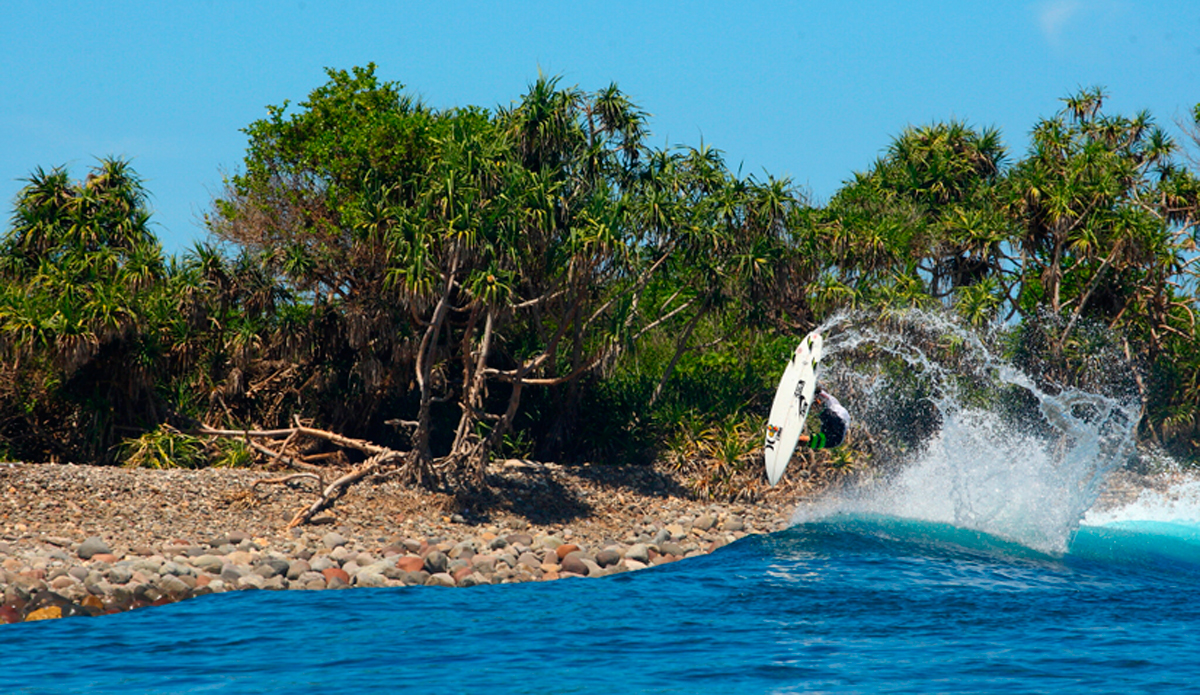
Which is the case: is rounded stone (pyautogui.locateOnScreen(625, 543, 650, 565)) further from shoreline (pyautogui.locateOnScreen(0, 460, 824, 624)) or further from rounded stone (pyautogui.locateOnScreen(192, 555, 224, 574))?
rounded stone (pyautogui.locateOnScreen(192, 555, 224, 574))

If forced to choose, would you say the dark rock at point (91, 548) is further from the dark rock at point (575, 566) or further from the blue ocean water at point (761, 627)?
the dark rock at point (575, 566)

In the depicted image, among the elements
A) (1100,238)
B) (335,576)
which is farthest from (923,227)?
(335,576)

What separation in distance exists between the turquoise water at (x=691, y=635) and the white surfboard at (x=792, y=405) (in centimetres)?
300

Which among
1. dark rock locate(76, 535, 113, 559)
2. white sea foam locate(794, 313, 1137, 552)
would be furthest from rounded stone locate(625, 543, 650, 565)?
dark rock locate(76, 535, 113, 559)

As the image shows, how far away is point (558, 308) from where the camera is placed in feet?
63.6

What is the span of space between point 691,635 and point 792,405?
739cm

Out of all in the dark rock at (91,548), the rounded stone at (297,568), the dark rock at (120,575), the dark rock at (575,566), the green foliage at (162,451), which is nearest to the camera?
the dark rock at (120,575)

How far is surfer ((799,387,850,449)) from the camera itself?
56.1 feet

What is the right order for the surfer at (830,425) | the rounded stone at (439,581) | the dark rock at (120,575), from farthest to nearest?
the surfer at (830,425) → the rounded stone at (439,581) → the dark rock at (120,575)

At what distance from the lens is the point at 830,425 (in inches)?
699

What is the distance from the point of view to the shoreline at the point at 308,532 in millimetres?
12102

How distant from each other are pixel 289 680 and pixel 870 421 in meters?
16.1

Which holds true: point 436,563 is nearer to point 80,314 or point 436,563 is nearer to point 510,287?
point 510,287

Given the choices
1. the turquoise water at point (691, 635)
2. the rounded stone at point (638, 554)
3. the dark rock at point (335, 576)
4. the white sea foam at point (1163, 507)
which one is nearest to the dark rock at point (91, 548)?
the turquoise water at point (691, 635)
